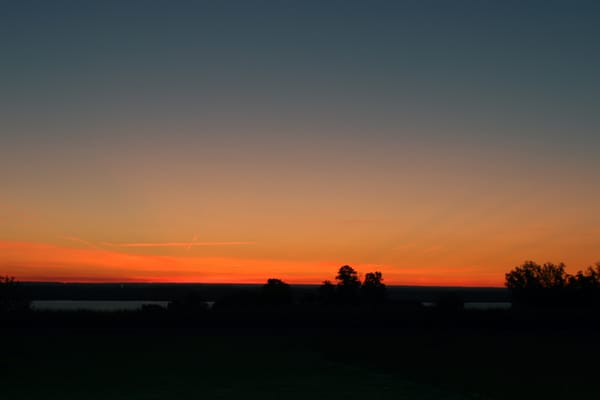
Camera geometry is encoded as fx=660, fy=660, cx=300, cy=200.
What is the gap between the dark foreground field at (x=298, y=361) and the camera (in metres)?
14.6

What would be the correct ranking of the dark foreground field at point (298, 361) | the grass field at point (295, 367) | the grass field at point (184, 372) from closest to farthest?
Result: the grass field at point (184, 372)
the grass field at point (295, 367)
the dark foreground field at point (298, 361)

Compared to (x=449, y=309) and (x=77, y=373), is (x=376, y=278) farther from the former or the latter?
(x=77, y=373)

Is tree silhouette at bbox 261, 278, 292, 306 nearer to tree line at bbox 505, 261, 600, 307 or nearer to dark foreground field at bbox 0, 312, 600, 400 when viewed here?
tree line at bbox 505, 261, 600, 307

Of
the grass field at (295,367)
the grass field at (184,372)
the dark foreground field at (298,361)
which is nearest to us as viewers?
the grass field at (184,372)

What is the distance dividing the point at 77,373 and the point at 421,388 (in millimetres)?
8543

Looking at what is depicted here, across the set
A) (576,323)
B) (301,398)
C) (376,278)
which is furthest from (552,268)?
(301,398)

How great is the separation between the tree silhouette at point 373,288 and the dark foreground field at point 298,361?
3977cm

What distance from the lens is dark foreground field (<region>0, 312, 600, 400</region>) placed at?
575 inches

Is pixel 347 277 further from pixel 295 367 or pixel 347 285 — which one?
pixel 295 367

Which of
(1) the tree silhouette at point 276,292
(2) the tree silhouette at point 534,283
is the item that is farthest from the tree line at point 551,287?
(1) the tree silhouette at point 276,292

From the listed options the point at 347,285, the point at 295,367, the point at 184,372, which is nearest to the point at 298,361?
the point at 295,367

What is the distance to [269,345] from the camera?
2183 cm

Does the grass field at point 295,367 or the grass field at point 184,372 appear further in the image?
the grass field at point 295,367

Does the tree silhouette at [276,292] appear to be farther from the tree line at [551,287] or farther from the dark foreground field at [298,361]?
the dark foreground field at [298,361]
